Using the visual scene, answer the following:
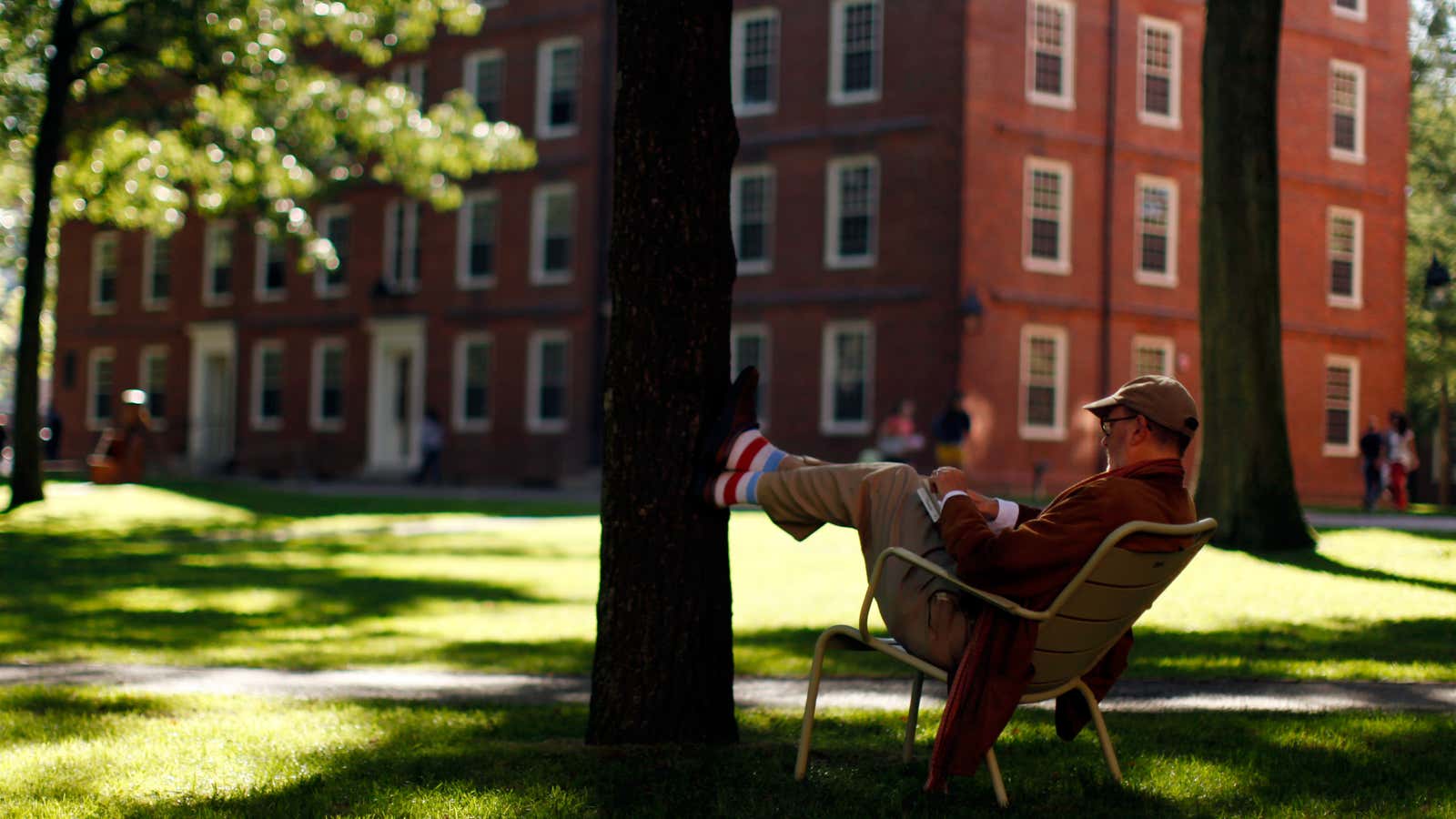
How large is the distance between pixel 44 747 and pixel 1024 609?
3.71 metres

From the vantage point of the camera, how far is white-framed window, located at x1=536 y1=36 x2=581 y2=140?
3619cm

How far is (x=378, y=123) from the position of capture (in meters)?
23.8

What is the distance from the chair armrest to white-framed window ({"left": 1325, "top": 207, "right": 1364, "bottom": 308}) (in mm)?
31742

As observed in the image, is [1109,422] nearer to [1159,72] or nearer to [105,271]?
[1159,72]

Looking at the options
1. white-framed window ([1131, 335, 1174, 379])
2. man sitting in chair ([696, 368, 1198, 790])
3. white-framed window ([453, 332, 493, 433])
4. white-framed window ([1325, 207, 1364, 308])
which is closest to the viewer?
man sitting in chair ([696, 368, 1198, 790])

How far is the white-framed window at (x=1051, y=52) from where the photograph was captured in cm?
3094

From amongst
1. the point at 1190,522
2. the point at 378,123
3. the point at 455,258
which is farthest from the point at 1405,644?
the point at 455,258

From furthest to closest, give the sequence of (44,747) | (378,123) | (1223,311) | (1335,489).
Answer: (1335,489)
(378,123)
(1223,311)
(44,747)

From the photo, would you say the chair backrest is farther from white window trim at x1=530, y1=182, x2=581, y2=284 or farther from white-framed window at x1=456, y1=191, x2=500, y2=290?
white-framed window at x1=456, y1=191, x2=500, y2=290

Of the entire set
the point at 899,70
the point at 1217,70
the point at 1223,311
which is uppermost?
the point at 899,70

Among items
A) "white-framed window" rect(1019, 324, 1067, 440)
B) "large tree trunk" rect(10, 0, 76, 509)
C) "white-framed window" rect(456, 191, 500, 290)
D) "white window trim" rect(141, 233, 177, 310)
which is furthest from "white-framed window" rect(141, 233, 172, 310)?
"white-framed window" rect(1019, 324, 1067, 440)

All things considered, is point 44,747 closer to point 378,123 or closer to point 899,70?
point 378,123

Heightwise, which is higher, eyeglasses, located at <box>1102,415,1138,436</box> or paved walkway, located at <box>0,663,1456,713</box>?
eyeglasses, located at <box>1102,415,1138,436</box>

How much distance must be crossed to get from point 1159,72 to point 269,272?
2377cm
